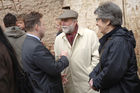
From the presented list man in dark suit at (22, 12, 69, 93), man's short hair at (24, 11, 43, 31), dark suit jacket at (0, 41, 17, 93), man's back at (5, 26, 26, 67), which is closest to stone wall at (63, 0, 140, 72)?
man's back at (5, 26, 26, 67)

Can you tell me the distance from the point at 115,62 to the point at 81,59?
1.22 meters

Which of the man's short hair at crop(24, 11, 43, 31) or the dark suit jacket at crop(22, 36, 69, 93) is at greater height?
the man's short hair at crop(24, 11, 43, 31)

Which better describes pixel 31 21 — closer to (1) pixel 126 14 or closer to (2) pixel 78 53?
(2) pixel 78 53

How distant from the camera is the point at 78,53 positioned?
12.0 feet

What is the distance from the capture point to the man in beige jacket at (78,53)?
11.9 ft

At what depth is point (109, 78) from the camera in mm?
2494

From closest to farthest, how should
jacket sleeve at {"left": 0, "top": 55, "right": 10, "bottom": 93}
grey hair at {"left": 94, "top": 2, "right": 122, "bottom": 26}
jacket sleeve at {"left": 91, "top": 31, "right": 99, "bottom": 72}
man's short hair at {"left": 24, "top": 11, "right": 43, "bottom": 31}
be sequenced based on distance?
1. jacket sleeve at {"left": 0, "top": 55, "right": 10, "bottom": 93}
2. grey hair at {"left": 94, "top": 2, "right": 122, "bottom": 26}
3. man's short hair at {"left": 24, "top": 11, "right": 43, "bottom": 31}
4. jacket sleeve at {"left": 91, "top": 31, "right": 99, "bottom": 72}

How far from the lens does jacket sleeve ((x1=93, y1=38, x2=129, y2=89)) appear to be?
2.45 m

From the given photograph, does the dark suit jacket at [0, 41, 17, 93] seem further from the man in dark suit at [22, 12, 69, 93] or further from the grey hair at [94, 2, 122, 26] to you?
the grey hair at [94, 2, 122, 26]

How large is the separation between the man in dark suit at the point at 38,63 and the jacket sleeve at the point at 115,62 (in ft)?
2.47

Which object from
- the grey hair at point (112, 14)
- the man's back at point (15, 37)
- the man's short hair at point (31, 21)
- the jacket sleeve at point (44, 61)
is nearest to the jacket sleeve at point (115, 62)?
the grey hair at point (112, 14)

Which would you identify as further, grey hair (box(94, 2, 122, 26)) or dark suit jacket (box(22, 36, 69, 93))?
dark suit jacket (box(22, 36, 69, 93))

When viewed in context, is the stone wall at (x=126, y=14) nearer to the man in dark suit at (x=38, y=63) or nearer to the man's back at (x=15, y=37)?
the man's back at (x=15, y=37)

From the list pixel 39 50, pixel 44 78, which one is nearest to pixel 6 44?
pixel 39 50
